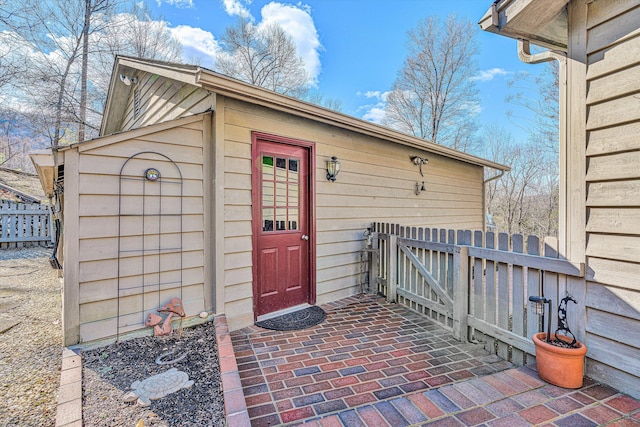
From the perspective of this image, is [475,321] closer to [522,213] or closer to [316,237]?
[316,237]

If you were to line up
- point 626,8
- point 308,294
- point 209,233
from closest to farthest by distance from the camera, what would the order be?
point 626,8, point 209,233, point 308,294

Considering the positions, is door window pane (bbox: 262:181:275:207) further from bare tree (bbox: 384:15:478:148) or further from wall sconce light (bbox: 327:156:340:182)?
bare tree (bbox: 384:15:478:148)

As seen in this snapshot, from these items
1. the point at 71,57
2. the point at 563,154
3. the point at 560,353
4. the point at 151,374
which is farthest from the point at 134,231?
the point at 71,57

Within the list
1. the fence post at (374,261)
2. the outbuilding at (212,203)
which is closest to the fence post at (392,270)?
the fence post at (374,261)

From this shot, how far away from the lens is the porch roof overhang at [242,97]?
2.87m

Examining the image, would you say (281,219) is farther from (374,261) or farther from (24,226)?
(24,226)

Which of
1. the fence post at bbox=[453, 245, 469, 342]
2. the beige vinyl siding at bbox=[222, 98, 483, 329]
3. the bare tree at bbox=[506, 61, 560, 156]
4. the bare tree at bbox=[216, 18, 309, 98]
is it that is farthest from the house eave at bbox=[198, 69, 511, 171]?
the bare tree at bbox=[216, 18, 309, 98]

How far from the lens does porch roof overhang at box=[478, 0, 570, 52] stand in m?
2.27

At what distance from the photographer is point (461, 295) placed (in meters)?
3.04

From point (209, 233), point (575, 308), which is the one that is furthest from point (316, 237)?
point (575, 308)

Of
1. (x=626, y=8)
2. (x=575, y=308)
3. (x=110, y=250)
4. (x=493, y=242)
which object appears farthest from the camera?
(x=493, y=242)

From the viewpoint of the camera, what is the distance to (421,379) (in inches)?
90.5

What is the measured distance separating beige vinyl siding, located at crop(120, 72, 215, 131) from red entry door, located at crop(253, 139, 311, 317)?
0.88 meters

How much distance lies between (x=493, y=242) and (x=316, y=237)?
2094 millimetres
